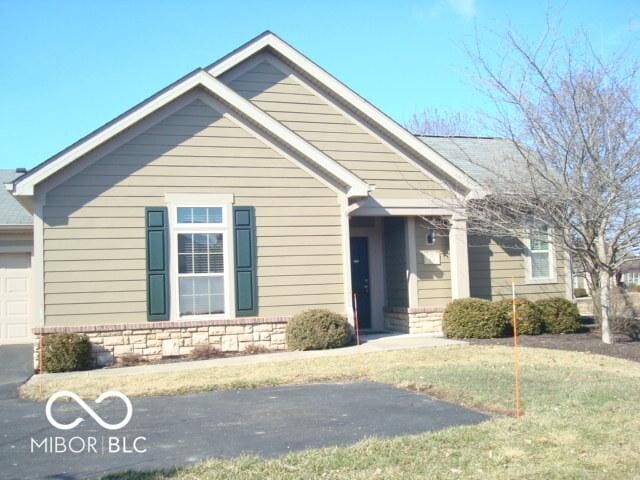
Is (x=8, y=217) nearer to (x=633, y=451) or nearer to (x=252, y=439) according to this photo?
(x=252, y=439)

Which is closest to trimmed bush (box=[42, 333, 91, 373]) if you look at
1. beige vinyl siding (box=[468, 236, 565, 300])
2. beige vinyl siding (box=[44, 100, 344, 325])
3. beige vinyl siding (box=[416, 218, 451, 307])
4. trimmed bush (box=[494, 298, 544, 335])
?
beige vinyl siding (box=[44, 100, 344, 325])

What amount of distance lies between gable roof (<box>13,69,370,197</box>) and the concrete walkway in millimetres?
3063

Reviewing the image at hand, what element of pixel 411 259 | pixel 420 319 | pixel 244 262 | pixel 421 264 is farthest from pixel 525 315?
pixel 244 262

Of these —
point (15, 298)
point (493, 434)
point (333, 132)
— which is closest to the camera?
point (493, 434)

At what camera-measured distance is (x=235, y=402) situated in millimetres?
8500

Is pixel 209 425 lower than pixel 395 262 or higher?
lower

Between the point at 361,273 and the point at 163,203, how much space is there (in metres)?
5.51

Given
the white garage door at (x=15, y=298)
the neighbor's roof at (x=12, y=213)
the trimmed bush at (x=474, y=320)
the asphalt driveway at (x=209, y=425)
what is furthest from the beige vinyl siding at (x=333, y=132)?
the white garage door at (x=15, y=298)

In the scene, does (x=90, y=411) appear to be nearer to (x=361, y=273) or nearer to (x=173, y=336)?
(x=173, y=336)

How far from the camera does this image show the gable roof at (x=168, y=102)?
39.8ft

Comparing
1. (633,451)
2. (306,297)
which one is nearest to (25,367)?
(306,297)

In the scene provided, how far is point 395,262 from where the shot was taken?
631 inches

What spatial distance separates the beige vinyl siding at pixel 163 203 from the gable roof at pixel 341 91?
1.91m

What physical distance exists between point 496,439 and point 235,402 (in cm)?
345
